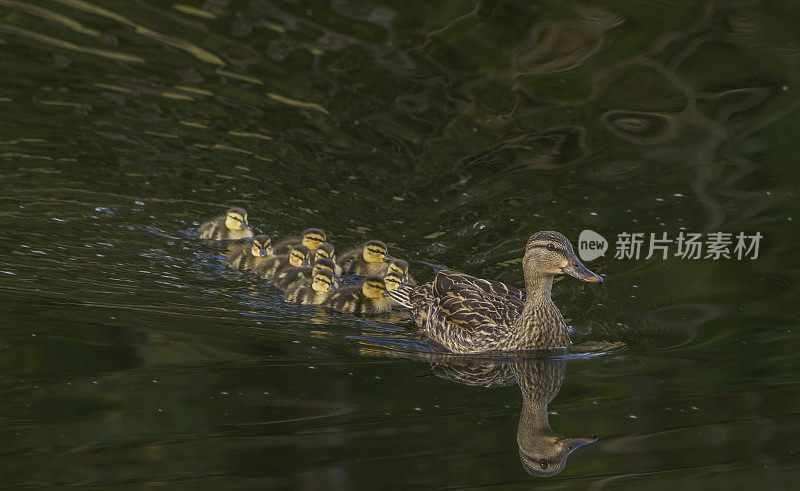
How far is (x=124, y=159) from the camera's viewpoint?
7117 mm

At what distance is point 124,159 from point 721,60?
158 inches

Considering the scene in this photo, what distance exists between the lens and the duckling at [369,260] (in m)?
6.05

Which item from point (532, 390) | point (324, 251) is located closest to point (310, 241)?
point (324, 251)

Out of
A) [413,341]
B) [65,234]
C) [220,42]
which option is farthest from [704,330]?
[220,42]

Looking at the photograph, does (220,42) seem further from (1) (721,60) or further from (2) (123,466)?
(2) (123,466)

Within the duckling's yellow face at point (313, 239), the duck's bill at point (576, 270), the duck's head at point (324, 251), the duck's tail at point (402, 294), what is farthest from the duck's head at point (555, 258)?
the duckling's yellow face at point (313, 239)

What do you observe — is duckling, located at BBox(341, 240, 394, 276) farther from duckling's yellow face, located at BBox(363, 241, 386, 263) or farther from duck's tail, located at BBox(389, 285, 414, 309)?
duck's tail, located at BBox(389, 285, 414, 309)

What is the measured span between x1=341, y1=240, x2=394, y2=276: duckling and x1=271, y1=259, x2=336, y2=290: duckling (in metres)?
0.31

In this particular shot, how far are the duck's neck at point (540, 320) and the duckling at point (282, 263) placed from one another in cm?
135

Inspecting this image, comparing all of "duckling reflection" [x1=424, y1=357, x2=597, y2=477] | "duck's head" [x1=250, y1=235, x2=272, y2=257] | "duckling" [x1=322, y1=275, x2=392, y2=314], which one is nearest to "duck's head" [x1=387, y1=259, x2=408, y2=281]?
"duckling" [x1=322, y1=275, x2=392, y2=314]

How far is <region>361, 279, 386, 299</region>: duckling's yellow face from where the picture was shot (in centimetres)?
562

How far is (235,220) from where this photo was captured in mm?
6285

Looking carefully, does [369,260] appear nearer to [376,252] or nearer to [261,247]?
[376,252]

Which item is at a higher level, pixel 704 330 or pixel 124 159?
pixel 124 159
